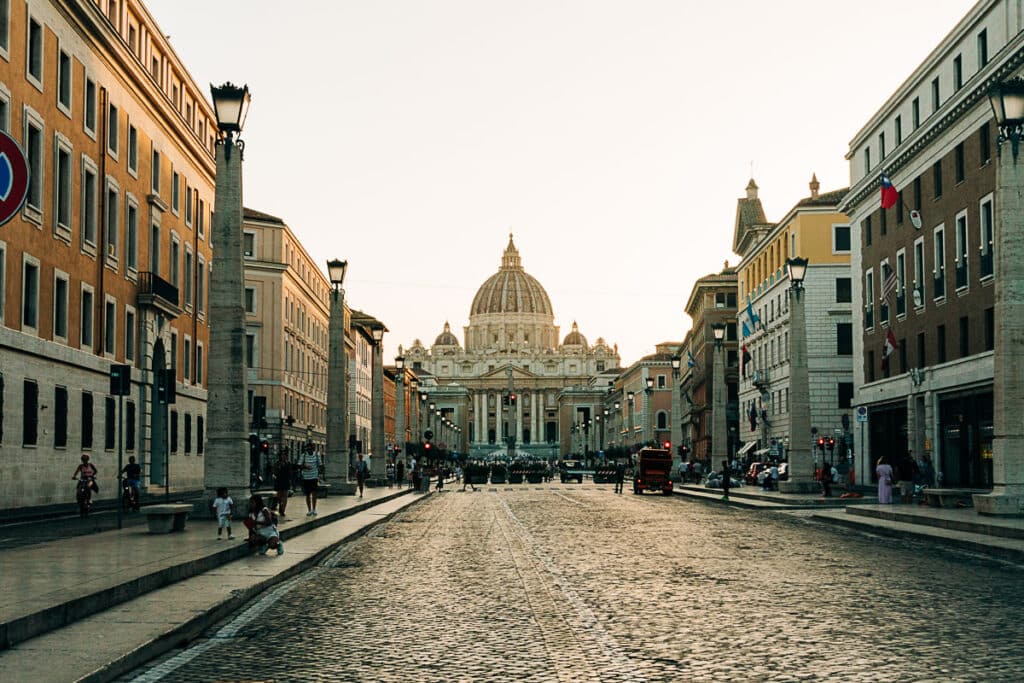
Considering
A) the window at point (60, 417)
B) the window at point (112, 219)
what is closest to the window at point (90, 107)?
the window at point (112, 219)

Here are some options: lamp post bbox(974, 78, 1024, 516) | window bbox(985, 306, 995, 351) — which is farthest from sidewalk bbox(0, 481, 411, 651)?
window bbox(985, 306, 995, 351)

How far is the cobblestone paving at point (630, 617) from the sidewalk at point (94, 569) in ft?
4.20

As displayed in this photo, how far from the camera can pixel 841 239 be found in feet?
248

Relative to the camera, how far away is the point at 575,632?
12.0 m

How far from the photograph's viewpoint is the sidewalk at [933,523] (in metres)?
22.3

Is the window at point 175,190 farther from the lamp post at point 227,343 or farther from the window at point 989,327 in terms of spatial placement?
the window at point 989,327

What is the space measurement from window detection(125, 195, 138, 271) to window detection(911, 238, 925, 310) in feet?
95.4

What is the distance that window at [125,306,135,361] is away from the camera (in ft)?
151

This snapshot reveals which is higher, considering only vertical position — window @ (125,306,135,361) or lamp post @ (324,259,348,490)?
window @ (125,306,135,361)

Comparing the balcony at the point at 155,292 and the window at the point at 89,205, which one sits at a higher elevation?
the window at the point at 89,205

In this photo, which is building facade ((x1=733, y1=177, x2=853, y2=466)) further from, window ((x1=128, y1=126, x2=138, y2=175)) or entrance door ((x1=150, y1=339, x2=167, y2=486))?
window ((x1=128, y1=126, x2=138, y2=175))

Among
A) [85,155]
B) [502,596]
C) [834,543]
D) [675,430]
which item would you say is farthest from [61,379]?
[675,430]

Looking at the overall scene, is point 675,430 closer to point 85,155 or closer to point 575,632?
point 85,155

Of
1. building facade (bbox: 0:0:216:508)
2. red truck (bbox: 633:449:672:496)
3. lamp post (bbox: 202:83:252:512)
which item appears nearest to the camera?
lamp post (bbox: 202:83:252:512)
